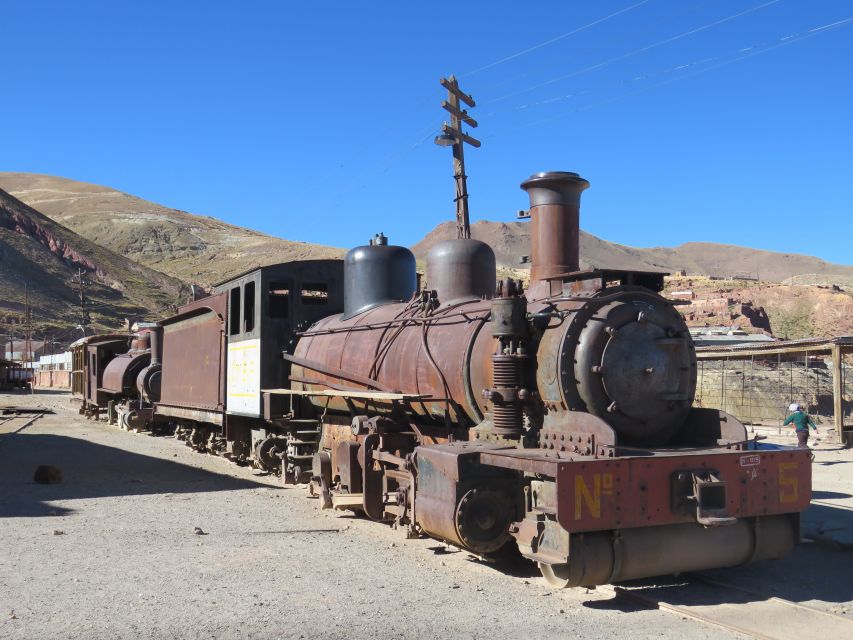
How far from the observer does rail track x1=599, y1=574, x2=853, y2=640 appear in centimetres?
517

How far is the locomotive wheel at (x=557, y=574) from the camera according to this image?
18.4 feet

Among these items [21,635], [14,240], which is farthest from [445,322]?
[14,240]

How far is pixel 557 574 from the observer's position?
226 inches

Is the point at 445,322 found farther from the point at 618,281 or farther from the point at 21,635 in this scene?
the point at 21,635

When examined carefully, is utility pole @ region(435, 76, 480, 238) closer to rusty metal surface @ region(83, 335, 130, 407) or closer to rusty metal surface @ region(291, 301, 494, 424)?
rusty metal surface @ region(291, 301, 494, 424)

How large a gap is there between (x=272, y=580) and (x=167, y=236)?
139 m

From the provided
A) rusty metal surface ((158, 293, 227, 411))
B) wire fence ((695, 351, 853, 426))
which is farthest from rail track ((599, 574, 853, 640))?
wire fence ((695, 351, 853, 426))

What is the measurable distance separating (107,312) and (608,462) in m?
80.7

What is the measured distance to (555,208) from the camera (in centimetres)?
779

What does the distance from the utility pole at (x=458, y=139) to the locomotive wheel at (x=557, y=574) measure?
11561 millimetres

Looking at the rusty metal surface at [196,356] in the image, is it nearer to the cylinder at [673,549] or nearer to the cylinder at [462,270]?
the cylinder at [462,270]

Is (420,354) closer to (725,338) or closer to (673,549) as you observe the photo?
(673,549)

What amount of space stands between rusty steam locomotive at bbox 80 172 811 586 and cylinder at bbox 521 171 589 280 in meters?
0.02

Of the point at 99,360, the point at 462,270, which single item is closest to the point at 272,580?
the point at 462,270
